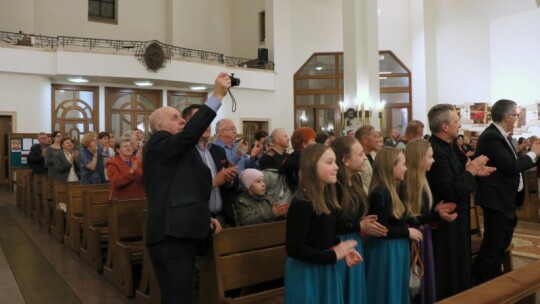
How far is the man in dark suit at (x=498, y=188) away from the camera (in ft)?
11.3

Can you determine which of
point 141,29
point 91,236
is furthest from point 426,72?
point 91,236

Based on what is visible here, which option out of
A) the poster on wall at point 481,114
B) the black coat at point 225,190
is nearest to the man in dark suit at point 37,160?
the black coat at point 225,190

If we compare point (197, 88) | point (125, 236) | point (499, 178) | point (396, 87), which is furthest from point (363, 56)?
point (125, 236)

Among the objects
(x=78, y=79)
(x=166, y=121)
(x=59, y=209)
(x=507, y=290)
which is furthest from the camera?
(x=78, y=79)

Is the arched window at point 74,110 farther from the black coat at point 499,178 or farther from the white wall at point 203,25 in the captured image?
the black coat at point 499,178

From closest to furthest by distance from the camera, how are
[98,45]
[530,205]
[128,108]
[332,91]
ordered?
[530,205]
[128,108]
[98,45]
[332,91]

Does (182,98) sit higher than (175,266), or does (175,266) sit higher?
(182,98)

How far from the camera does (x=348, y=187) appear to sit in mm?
2609

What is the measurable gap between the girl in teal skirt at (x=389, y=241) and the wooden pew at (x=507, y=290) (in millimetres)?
1037

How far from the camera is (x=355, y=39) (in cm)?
1339

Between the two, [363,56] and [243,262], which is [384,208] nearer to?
[243,262]

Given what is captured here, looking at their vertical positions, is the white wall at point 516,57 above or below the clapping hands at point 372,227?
above

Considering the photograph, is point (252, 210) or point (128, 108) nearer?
point (252, 210)

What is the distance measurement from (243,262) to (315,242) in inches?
23.6
